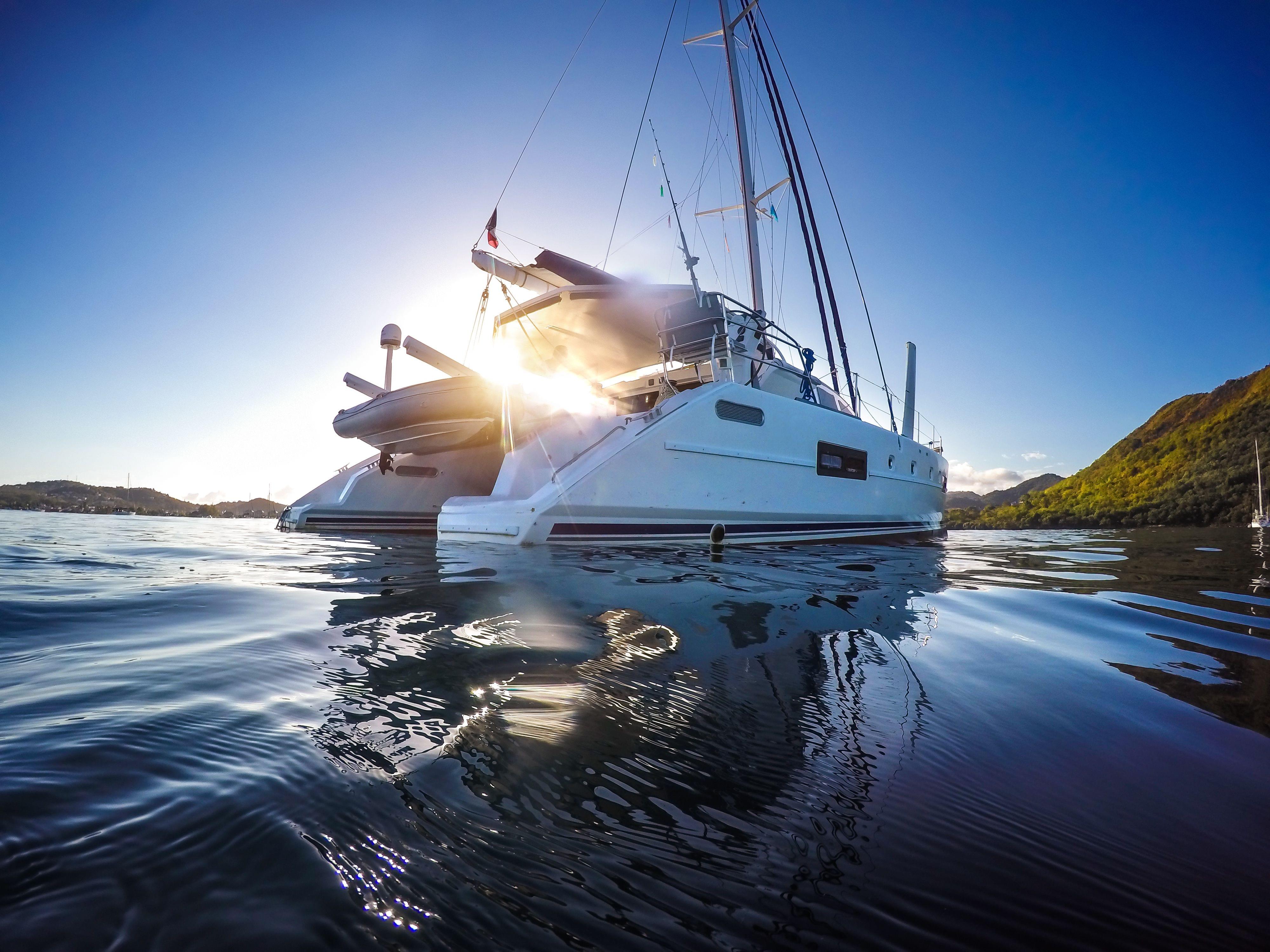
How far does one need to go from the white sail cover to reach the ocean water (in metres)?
5.33

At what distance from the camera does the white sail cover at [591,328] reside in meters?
6.55

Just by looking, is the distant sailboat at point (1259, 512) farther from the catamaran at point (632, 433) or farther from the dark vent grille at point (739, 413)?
the dark vent grille at point (739, 413)

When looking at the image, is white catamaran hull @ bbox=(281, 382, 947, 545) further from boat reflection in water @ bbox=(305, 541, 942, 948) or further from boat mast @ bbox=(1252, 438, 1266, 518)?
boat mast @ bbox=(1252, 438, 1266, 518)

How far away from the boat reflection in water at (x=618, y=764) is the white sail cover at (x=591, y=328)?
5.26 metres

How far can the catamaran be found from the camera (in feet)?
17.3

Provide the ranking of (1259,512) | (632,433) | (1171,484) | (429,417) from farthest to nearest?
1. (1171,484)
2. (1259,512)
3. (429,417)
4. (632,433)

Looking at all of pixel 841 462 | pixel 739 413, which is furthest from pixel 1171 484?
pixel 739 413

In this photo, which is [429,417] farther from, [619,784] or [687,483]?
[619,784]

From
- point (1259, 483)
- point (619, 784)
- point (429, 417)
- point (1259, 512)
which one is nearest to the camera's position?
point (619, 784)

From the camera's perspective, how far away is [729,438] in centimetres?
575

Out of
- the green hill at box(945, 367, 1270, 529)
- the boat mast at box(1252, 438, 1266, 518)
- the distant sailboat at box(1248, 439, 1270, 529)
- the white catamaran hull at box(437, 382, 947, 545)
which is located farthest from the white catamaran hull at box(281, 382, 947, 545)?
the boat mast at box(1252, 438, 1266, 518)

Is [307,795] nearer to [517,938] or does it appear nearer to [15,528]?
[517,938]

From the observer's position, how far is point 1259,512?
2336 cm

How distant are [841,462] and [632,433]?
3496 millimetres
